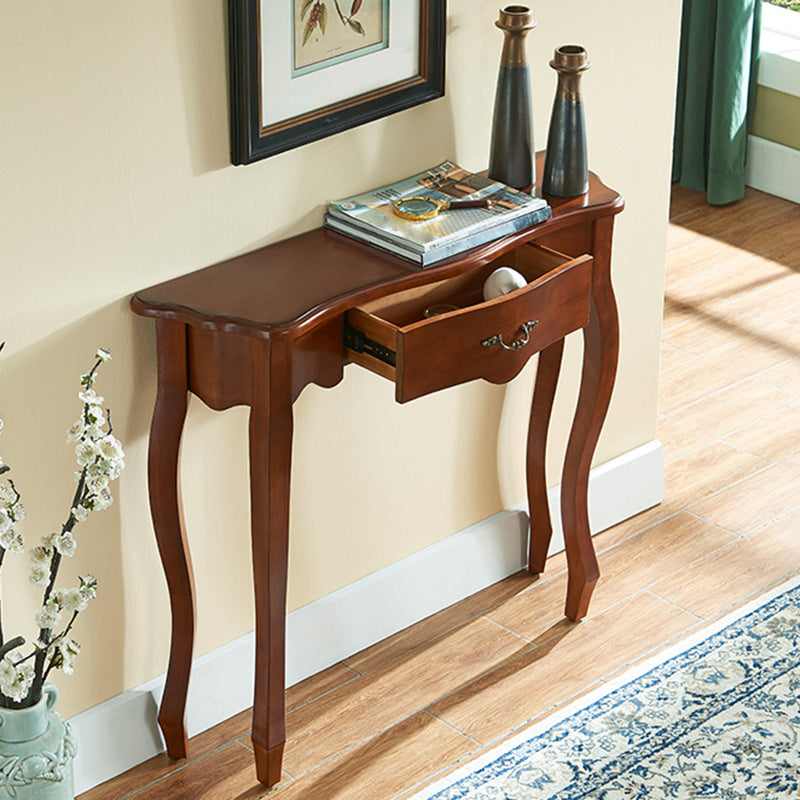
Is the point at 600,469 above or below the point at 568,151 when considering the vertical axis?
below

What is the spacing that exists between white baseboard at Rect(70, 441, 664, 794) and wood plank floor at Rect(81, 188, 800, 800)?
0.03 metres

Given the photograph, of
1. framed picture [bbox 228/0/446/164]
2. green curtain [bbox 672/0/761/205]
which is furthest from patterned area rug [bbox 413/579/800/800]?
green curtain [bbox 672/0/761/205]

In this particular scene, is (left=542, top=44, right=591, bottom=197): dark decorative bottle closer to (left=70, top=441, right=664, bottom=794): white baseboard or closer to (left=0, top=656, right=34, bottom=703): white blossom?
(left=70, top=441, right=664, bottom=794): white baseboard

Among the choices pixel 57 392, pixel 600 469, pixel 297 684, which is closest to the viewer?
pixel 57 392

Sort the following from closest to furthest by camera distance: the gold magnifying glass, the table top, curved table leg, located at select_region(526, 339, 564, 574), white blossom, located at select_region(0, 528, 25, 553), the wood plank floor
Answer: white blossom, located at select_region(0, 528, 25, 553)
the table top
the gold magnifying glass
the wood plank floor
curved table leg, located at select_region(526, 339, 564, 574)

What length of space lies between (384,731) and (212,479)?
20.9 inches

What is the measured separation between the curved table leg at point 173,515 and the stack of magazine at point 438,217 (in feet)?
1.12

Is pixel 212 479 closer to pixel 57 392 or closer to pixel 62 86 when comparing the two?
pixel 57 392

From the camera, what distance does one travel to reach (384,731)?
92.6 inches

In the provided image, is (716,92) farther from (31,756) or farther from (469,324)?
(31,756)

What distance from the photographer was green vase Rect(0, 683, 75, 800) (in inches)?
72.0

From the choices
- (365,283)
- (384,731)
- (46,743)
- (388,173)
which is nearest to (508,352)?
(365,283)

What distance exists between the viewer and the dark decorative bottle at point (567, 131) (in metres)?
2.21

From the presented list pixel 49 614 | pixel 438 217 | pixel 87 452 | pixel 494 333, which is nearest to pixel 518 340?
pixel 494 333
